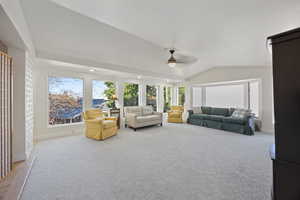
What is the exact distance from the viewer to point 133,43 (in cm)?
364

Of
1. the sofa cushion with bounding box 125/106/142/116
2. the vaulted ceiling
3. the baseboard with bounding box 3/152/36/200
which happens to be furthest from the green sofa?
the baseboard with bounding box 3/152/36/200

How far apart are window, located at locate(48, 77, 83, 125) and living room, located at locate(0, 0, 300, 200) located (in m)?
0.03

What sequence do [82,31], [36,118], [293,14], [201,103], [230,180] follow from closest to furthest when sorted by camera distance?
[293,14], [230,180], [82,31], [36,118], [201,103]

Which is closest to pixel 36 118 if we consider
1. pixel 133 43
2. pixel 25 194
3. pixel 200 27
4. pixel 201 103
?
pixel 25 194

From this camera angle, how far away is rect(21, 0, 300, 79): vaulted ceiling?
6.55 ft

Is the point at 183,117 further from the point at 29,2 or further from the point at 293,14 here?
the point at 29,2

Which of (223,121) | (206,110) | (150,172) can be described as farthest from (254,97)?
(150,172)

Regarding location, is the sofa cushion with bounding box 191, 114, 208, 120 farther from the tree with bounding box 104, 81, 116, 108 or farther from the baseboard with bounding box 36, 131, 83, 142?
the baseboard with bounding box 36, 131, 83, 142

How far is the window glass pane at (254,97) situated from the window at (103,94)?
18.9ft

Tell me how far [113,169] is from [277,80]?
8.15 feet

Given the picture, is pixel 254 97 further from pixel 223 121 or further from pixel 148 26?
pixel 148 26

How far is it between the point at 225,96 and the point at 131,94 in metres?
4.58

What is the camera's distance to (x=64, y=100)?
15.3 feet

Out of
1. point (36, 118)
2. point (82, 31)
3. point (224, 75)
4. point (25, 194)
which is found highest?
point (82, 31)
